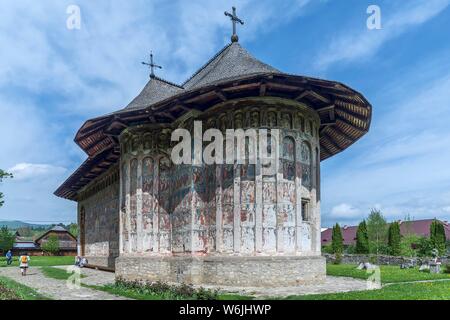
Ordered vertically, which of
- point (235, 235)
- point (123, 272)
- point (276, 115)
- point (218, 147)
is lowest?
point (123, 272)

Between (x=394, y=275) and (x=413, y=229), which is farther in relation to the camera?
(x=413, y=229)

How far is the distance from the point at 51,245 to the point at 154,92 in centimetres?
4380

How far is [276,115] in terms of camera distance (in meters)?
13.3

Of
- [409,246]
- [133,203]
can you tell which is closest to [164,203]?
[133,203]

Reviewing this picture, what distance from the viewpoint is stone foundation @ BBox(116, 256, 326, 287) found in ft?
40.4

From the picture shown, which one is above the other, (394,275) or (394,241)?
(394,275)

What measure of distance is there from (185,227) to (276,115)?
15.0 ft

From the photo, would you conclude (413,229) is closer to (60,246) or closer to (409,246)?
(409,246)

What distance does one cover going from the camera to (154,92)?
677 inches

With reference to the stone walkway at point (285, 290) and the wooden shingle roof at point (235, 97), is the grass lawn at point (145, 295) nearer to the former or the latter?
the stone walkway at point (285, 290)

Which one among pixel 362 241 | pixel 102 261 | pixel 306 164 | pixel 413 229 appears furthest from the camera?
pixel 413 229
